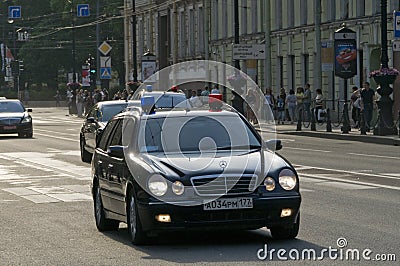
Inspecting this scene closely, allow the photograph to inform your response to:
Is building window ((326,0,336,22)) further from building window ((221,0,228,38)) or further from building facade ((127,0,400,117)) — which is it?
building window ((221,0,228,38))

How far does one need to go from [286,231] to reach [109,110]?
16290 millimetres

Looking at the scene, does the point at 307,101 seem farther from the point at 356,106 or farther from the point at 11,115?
the point at 11,115

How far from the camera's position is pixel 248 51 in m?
51.4

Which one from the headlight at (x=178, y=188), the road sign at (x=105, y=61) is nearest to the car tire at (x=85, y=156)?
the headlight at (x=178, y=188)

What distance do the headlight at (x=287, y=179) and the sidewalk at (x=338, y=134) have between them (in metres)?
Result: 22.1

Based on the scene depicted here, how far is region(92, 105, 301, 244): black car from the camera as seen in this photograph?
39.1ft

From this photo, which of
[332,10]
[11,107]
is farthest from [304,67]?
[11,107]

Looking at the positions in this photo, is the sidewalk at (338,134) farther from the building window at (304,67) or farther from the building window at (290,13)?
the building window at (290,13)

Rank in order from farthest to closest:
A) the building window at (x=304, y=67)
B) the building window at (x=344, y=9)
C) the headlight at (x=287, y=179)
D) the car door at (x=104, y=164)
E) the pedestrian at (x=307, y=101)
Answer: the building window at (x=304, y=67) < the building window at (x=344, y=9) < the pedestrian at (x=307, y=101) < the car door at (x=104, y=164) < the headlight at (x=287, y=179)

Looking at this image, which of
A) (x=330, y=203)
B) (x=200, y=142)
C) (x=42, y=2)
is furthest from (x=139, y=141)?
(x=42, y=2)

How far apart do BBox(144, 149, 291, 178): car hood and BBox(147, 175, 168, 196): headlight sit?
87mm

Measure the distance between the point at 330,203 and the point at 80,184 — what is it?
242 inches

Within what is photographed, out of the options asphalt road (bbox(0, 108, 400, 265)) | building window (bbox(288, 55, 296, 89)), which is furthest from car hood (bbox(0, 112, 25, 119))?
building window (bbox(288, 55, 296, 89))

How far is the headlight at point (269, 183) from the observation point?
473 inches
